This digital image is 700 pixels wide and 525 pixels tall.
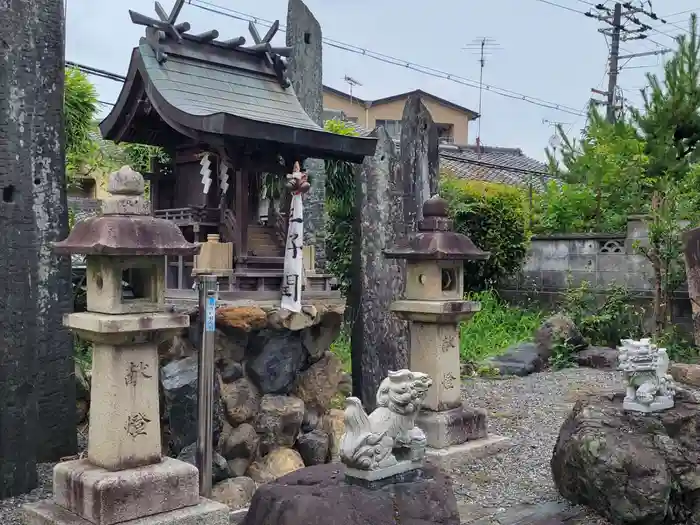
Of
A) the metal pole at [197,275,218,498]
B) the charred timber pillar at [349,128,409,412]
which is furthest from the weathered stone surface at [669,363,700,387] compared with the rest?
the metal pole at [197,275,218,498]

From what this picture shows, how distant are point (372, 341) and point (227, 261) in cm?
195

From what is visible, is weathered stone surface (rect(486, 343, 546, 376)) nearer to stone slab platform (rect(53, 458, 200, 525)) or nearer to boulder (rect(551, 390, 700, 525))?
boulder (rect(551, 390, 700, 525))

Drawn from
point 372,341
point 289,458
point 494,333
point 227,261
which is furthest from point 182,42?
point 494,333

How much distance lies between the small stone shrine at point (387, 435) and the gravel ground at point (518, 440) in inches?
59.6

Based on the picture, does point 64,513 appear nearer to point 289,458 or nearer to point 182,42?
point 289,458

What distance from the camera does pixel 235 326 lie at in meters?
6.85

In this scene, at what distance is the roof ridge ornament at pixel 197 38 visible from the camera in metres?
7.12

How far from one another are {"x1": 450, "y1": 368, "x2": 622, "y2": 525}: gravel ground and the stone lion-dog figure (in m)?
1.56

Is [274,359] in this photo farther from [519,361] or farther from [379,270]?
[519,361]

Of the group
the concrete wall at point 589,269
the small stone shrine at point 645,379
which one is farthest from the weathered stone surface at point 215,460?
the concrete wall at point 589,269

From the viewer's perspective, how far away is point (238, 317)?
682 cm

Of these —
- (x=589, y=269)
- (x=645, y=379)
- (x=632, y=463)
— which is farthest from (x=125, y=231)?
(x=589, y=269)

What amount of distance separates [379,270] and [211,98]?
2.50m

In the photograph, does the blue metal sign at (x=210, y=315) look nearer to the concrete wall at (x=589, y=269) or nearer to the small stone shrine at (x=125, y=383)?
the small stone shrine at (x=125, y=383)
